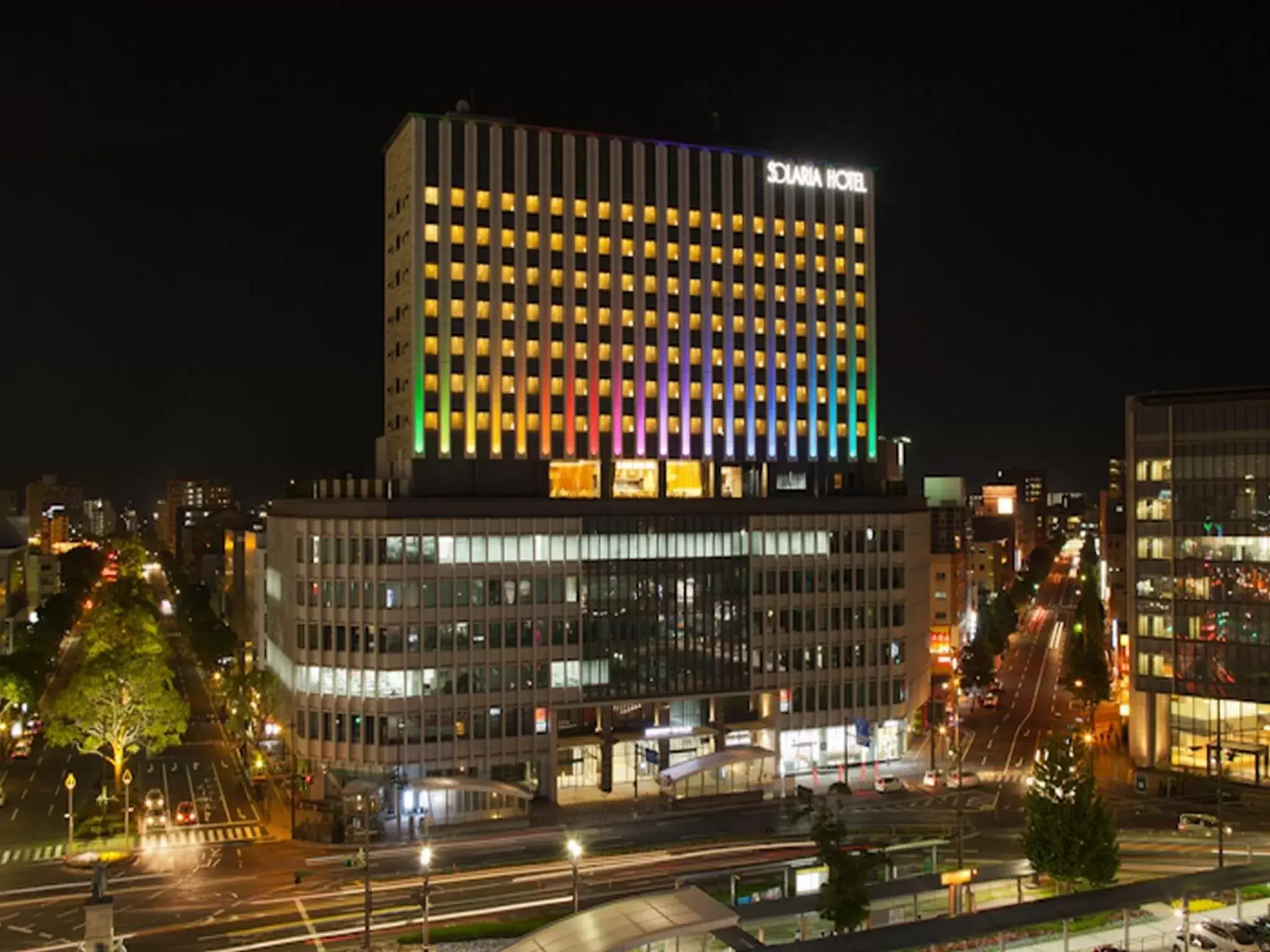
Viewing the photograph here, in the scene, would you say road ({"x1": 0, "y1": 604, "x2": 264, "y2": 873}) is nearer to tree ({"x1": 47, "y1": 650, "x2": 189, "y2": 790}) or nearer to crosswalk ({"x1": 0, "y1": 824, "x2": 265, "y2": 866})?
crosswalk ({"x1": 0, "y1": 824, "x2": 265, "y2": 866})

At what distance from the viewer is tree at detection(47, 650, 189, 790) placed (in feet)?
246

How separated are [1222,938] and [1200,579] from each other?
5153 centimetres

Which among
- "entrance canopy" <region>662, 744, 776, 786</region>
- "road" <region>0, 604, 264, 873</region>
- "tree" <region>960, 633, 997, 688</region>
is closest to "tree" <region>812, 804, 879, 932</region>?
"entrance canopy" <region>662, 744, 776, 786</region>

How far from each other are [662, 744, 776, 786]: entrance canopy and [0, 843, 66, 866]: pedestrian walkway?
129ft

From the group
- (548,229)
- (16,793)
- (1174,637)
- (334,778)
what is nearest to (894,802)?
(1174,637)

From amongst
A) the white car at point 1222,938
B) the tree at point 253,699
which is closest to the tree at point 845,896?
the white car at point 1222,938

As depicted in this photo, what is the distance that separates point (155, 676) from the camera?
77.3 m

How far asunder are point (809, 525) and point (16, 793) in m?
64.5

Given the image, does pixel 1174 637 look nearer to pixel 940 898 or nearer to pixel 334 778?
pixel 940 898

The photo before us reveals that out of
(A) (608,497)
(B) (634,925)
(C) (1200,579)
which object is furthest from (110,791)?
(C) (1200,579)

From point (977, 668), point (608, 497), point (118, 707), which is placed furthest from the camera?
point (977, 668)

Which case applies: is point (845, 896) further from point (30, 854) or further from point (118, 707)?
point (118, 707)

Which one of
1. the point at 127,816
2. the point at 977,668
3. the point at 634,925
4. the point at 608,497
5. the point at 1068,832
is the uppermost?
A: the point at 608,497

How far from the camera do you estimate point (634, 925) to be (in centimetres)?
3528
